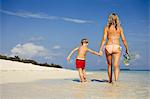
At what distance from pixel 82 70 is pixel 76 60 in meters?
0.39

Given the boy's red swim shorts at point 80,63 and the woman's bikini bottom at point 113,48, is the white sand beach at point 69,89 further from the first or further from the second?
the woman's bikini bottom at point 113,48

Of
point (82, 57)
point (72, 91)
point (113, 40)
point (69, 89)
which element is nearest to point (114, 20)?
point (113, 40)

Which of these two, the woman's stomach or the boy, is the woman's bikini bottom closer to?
the woman's stomach

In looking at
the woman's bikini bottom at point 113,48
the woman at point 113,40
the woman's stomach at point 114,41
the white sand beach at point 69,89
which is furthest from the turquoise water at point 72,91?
the woman's stomach at point 114,41

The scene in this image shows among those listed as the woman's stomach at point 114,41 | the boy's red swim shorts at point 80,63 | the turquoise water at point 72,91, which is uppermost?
the woman's stomach at point 114,41

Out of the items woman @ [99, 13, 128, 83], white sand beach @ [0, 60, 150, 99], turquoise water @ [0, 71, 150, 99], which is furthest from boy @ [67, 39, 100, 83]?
turquoise water @ [0, 71, 150, 99]

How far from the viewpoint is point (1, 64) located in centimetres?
1580

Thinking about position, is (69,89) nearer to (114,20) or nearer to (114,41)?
(114,41)

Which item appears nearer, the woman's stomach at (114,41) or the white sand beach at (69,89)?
the white sand beach at (69,89)

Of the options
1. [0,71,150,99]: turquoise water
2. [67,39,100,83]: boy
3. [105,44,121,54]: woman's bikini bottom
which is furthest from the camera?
[67,39,100,83]: boy

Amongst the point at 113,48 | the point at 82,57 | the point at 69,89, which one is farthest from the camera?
the point at 82,57

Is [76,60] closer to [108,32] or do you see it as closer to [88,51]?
[88,51]

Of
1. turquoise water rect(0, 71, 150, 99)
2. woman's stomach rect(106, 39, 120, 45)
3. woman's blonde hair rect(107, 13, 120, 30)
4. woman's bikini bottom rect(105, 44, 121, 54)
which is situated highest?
woman's blonde hair rect(107, 13, 120, 30)

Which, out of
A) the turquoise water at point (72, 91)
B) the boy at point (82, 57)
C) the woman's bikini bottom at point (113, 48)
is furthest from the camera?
the boy at point (82, 57)
